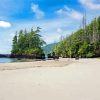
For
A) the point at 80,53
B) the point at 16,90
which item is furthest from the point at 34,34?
the point at 16,90

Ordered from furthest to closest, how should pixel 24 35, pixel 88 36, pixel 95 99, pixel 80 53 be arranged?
pixel 24 35
pixel 88 36
pixel 80 53
pixel 95 99

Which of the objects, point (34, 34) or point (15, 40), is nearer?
point (34, 34)

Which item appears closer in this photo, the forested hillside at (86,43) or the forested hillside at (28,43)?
the forested hillside at (86,43)

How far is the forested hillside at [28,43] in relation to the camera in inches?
5507

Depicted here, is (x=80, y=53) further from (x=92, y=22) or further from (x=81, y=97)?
(x=81, y=97)

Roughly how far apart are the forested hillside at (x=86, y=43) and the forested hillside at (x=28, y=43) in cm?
1363

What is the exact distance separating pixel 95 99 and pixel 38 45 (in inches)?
5186

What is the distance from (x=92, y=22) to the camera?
149 m

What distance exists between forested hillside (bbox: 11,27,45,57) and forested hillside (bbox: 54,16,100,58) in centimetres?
1363

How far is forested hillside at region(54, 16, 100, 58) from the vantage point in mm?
116031

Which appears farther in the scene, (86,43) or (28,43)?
(28,43)

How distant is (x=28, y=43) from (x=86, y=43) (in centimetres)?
3741

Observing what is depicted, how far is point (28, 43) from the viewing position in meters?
151

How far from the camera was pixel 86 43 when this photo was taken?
123 m
